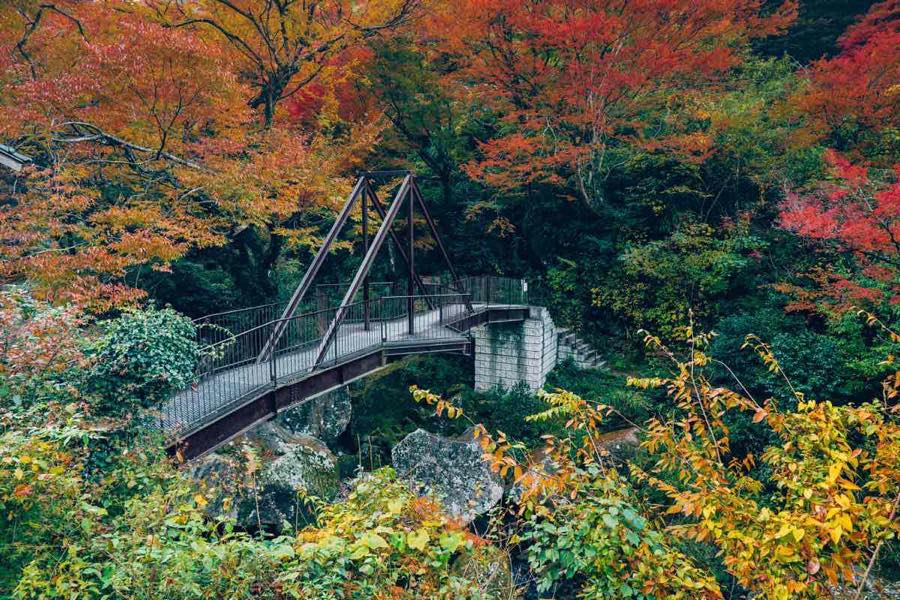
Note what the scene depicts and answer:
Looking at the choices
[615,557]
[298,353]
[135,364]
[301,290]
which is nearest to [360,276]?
[301,290]

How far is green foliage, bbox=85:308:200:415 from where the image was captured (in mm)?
5371

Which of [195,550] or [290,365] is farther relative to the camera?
[290,365]

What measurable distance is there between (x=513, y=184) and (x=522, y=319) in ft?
13.7

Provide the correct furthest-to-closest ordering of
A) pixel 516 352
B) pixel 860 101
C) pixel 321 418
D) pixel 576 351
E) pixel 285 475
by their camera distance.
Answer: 1. pixel 576 351
2. pixel 516 352
3. pixel 321 418
4. pixel 860 101
5. pixel 285 475

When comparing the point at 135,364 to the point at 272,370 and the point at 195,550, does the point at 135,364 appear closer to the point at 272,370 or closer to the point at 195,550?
the point at 272,370

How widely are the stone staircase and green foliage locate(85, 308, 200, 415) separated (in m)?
11.3

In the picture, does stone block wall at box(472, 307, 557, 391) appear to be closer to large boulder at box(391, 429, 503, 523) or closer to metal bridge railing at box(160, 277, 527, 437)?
metal bridge railing at box(160, 277, 527, 437)

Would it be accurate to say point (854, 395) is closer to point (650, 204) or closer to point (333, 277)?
point (650, 204)

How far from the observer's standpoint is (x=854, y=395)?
1009 cm

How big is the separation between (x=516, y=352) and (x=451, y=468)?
4.32m

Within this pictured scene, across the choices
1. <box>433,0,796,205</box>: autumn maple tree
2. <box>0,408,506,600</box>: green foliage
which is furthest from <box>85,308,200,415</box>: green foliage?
<box>433,0,796,205</box>: autumn maple tree

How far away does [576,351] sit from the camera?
14.7 meters

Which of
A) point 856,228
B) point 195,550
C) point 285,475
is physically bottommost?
point 285,475

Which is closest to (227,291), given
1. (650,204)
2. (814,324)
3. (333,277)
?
(333,277)
